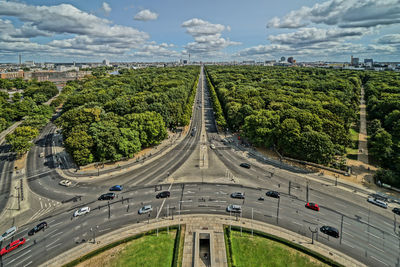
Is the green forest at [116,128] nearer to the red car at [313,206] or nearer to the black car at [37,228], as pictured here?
the black car at [37,228]

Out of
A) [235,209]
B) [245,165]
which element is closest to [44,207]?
[235,209]

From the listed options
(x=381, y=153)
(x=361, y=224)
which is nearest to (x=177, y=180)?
(x=361, y=224)

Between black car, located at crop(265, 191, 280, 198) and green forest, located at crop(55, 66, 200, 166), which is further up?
green forest, located at crop(55, 66, 200, 166)

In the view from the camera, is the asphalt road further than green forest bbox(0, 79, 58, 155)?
No

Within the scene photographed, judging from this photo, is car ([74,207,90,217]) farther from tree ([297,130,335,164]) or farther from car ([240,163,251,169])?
tree ([297,130,335,164])

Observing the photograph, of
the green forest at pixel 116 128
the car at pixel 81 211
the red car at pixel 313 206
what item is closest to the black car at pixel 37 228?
the car at pixel 81 211

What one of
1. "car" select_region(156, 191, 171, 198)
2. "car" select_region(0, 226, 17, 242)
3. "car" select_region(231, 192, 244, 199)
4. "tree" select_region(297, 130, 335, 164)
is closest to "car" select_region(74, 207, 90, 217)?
"car" select_region(0, 226, 17, 242)

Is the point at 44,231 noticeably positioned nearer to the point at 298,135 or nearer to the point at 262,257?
the point at 262,257
